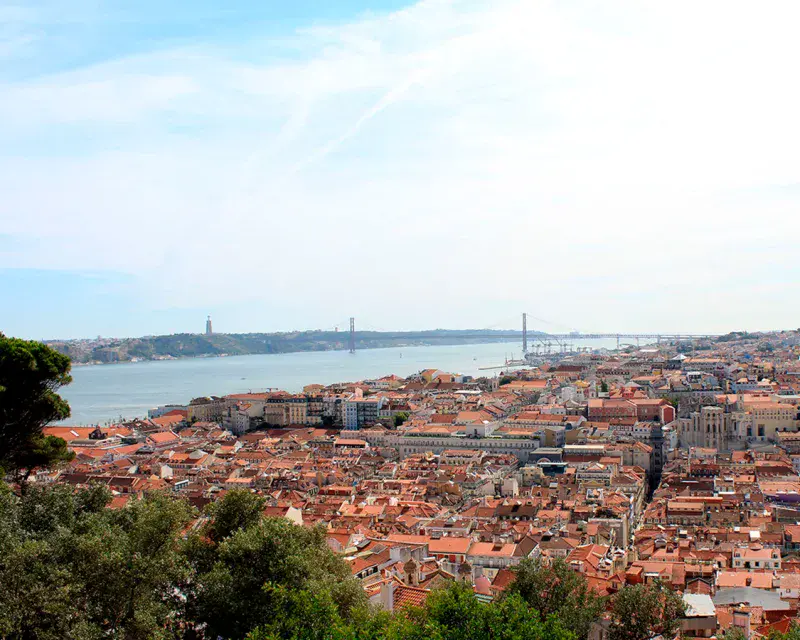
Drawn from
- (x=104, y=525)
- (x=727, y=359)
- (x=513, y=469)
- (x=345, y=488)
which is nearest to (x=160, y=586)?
(x=104, y=525)

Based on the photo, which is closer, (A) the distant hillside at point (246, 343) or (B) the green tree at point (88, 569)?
(B) the green tree at point (88, 569)

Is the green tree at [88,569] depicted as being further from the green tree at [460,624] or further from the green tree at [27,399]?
the green tree at [460,624]

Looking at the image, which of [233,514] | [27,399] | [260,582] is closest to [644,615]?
[260,582]

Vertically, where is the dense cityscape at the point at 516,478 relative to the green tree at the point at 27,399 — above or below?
below

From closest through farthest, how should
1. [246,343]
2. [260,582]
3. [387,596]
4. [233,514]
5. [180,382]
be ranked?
[260,582] < [387,596] < [233,514] < [180,382] < [246,343]

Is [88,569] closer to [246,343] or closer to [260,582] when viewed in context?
[260,582]

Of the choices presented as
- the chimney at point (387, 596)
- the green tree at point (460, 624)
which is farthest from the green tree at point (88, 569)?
the chimney at point (387, 596)
